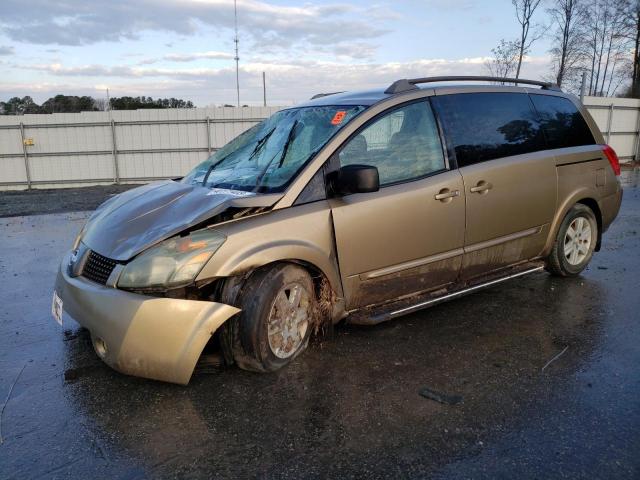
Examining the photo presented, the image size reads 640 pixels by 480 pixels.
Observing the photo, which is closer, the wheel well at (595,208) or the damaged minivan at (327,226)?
the damaged minivan at (327,226)

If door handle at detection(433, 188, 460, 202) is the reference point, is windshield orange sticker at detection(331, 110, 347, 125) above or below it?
above

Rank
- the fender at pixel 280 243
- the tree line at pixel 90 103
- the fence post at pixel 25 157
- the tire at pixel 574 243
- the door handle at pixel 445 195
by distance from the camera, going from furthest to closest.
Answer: the tree line at pixel 90 103
the fence post at pixel 25 157
the tire at pixel 574 243
the door handle at pixel 445 195
the fender at pixel 280 243

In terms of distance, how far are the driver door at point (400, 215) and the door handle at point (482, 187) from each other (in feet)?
0.42

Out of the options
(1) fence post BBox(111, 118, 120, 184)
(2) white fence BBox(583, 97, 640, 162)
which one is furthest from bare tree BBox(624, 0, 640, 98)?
(1) fence post BBox(111, 118, 120, 184)

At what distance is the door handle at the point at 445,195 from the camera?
12.6 feet

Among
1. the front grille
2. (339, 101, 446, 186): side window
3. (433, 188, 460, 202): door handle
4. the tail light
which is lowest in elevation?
the front grille

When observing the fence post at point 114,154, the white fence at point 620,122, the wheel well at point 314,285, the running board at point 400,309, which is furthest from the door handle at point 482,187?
the white fence at point 620,122

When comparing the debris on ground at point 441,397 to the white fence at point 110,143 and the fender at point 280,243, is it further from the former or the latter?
the white fence at point 110,143

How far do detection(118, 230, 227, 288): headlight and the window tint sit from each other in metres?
3.32

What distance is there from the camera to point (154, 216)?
10.9 feet

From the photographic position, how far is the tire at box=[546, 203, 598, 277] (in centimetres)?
495

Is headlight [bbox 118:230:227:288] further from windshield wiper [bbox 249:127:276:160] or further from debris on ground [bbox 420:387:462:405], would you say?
debris on ground [bbox 420:387:462:405]

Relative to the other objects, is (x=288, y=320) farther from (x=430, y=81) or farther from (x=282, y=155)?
(x=430, y=81)

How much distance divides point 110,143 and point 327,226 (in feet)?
53.4
